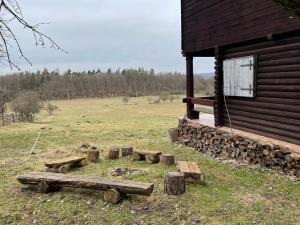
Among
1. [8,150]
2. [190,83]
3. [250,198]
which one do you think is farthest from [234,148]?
[8,150]

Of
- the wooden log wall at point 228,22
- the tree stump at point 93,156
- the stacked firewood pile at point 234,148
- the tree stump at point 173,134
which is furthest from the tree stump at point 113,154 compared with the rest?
the wooden log wall at point 228,22

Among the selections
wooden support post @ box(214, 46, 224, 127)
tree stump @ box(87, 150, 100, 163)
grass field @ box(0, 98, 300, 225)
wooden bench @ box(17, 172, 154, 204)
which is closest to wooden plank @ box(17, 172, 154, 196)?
wooden bench @ box(17, 172, 154, 204)

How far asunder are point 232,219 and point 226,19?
750 centimetres

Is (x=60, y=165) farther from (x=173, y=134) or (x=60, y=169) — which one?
(x=173, y=134)

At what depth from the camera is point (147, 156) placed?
12641 mm

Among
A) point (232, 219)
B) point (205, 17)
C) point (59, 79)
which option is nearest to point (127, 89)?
point (59, 79)

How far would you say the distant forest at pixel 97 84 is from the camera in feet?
353

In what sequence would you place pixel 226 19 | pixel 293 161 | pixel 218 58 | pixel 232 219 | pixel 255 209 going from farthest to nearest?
pixel 218 58, pixel 226 19, pixel 293 161, pixel 255 209, pixel 232 219

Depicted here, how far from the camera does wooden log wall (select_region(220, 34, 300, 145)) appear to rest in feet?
33.3

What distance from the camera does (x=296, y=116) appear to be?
10.1 meters

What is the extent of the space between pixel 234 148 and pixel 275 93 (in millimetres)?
2395

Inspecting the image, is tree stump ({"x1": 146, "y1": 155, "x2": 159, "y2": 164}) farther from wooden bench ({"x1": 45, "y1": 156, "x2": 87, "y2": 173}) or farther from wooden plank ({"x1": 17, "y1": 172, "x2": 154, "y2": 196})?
wooden plank ({"x1": 17, "y1": 172, "x2": 154, "y2": 196})

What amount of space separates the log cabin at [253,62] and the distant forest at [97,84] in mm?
87412

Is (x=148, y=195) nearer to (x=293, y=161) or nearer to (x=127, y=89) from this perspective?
(x=293, y=161)
